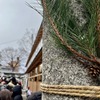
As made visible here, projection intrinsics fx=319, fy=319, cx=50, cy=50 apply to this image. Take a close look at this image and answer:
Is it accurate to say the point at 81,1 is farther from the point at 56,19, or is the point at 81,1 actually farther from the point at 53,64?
the point at 53,64

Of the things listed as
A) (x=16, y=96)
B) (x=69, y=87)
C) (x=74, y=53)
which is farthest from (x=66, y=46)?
(x=16, y=96)

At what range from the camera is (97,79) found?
106cm

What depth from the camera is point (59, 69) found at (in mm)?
1085

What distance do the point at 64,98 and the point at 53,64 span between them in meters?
0.13

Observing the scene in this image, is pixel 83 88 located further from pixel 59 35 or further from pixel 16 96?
pixel 16 96

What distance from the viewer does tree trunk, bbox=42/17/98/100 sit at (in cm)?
105

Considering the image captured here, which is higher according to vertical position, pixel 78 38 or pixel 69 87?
pixel 78 38

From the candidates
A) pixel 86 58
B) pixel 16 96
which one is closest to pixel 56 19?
pixel 86 58

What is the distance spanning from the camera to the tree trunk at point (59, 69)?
1.05 m

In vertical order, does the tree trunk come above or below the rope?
above

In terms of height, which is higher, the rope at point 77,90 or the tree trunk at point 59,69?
the tree trunk at point 59,69

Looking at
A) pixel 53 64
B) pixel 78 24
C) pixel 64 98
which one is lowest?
pixel 64 98

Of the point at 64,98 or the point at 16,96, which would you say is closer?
the point at 64,98

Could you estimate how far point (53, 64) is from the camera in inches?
43.4
